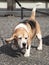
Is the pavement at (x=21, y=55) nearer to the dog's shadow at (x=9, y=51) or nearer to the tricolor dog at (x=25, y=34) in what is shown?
the dog's shadow at (x=9, y=51)

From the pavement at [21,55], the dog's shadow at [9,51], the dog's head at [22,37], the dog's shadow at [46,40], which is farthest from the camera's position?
the dog's shadow at [46,40]

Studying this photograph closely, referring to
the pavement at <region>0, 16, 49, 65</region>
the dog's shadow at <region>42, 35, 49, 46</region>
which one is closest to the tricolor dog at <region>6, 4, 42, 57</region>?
the pavement at <region>0, 16, 49, 65</region>

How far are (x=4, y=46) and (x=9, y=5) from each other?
609cm

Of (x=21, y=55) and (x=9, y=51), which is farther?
(x=9, y=51)

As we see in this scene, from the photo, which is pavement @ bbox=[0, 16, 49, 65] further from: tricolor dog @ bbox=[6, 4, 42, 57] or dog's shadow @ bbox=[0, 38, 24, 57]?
tricolor dog @ bbox=[6, 4, 42, 57]

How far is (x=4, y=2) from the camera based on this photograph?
1302 cm

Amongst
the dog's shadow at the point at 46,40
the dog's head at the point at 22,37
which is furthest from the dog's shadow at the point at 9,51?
the dog's shadow at the point at 46,40

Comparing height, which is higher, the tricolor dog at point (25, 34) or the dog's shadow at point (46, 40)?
the tricolor dog at point (25, 34)

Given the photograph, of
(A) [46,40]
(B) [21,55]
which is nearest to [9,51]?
(B) [21,55]

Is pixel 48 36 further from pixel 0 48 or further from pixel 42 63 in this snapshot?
pixel 42 63

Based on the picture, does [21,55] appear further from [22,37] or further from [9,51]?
[22,37]

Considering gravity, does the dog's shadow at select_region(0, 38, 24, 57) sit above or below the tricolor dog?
below

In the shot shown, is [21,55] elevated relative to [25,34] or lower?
lower

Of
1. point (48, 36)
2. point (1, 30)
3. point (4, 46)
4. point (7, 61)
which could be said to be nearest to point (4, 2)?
point (1, 30)
